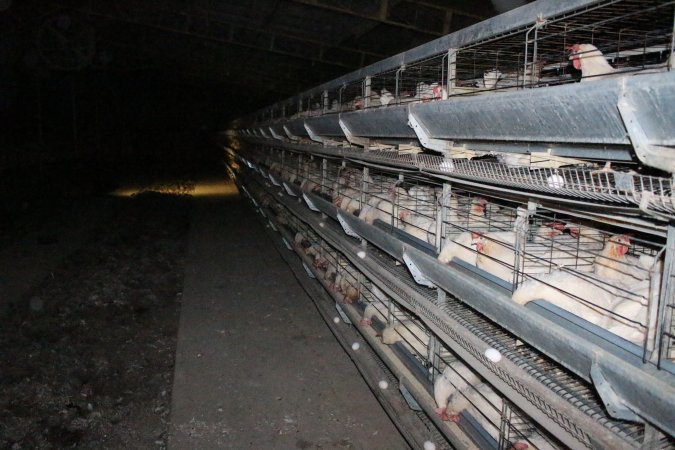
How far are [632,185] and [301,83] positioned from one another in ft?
50.7

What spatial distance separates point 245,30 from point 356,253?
29.4ft

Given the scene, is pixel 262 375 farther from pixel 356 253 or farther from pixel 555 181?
pixel 555 181

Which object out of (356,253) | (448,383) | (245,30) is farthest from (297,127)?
(245,30)

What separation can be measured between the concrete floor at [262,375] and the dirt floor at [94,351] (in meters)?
0.20

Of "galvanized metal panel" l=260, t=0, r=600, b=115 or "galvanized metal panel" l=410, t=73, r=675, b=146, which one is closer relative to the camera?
"galvanized metal panel" l=410, t=73, r=675, b=146

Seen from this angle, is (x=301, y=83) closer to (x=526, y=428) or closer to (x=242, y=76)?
(x=242, y=76)

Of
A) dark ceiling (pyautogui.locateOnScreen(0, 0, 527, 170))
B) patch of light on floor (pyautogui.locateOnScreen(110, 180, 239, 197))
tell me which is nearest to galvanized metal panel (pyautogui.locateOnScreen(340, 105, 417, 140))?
dark ceiling (pyautogui.locateOnScreen(0, 0, 527, 170))

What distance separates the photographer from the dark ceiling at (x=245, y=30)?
8.20m

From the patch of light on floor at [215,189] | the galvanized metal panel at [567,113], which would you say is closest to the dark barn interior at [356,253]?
the galvanized metal panel at [567,113]

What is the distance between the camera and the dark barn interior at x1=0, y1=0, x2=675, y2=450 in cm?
152

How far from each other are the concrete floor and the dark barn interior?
0.07 ft

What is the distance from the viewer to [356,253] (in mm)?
3736

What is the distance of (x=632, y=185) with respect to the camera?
1317 mm

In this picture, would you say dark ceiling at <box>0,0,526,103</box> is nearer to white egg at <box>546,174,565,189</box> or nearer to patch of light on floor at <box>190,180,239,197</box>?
patch of light on floor at <box>190,180,239,197</box>
